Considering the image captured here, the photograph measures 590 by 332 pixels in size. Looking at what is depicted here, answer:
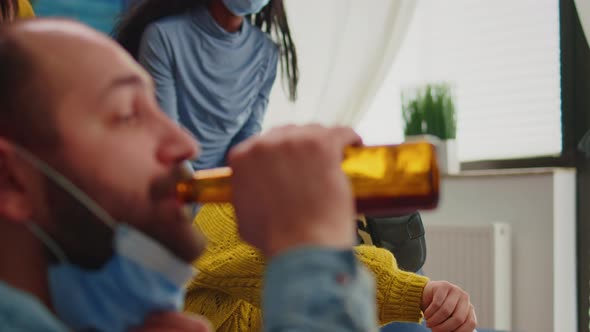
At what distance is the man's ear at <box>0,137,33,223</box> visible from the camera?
1.34 feet

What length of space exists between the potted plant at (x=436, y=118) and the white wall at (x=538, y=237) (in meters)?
0.16

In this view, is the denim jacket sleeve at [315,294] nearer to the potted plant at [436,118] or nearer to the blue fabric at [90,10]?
the blue fabric at [90,10]

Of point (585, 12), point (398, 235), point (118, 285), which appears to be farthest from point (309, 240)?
point (585, 12)

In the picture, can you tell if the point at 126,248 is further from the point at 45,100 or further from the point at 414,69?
the point at 414,69

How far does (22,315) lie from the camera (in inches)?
15.7

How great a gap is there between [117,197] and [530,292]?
253cm

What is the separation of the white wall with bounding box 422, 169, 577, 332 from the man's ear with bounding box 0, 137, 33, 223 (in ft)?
7.38

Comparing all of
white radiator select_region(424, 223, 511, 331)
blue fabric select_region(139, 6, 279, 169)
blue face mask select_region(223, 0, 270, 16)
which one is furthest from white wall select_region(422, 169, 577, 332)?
blue face mask select_region(223, 0, 270, 16)

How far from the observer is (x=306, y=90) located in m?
2.85

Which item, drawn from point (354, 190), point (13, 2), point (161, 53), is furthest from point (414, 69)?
point (354, 190)

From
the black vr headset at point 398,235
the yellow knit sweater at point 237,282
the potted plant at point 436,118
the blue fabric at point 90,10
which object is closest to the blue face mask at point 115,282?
the yellow knit sweater at point 237,282

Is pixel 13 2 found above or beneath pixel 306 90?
above

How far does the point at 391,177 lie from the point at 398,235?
Answer: 2.96 ft

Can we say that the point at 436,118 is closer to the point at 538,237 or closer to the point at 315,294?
the point at 538,237
